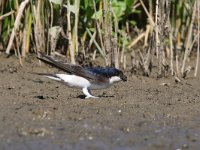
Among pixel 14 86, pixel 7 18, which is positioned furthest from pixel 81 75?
pixel 7 18

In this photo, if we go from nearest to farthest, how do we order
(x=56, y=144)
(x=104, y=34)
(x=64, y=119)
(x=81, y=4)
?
(x=56, y=144), (x=64, y=119), (x=104, y=34), (x=81, y=4)

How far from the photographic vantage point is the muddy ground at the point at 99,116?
18.0 feet

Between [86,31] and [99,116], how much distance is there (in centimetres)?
332

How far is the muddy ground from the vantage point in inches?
216

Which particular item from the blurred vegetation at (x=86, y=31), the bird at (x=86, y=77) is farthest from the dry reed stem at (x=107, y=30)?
the bird at (x=86, y=77)

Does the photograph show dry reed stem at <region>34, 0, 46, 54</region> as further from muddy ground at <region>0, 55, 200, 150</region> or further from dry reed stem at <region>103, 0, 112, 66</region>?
dry reed stem at <region>103, 0, 112, 66</region>

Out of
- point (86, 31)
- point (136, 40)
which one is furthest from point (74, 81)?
point (136, 40)

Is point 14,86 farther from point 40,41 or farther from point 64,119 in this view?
point 64,119

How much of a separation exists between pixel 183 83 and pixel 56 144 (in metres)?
3.45

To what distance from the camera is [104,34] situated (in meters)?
8.23

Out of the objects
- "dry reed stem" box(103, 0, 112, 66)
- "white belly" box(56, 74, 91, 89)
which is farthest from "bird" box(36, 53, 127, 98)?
"dry reed stem" box(103, 0, 112, 66)

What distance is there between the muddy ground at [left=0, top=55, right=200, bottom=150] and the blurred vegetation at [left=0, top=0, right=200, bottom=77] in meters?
0.39

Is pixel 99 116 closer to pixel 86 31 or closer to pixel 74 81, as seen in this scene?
pixel 74 81

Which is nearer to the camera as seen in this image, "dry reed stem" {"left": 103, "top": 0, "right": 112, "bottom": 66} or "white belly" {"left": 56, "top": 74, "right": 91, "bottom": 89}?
"white belly" {"left": 56, "top": 74, "right": 91, "bottom": 89}
